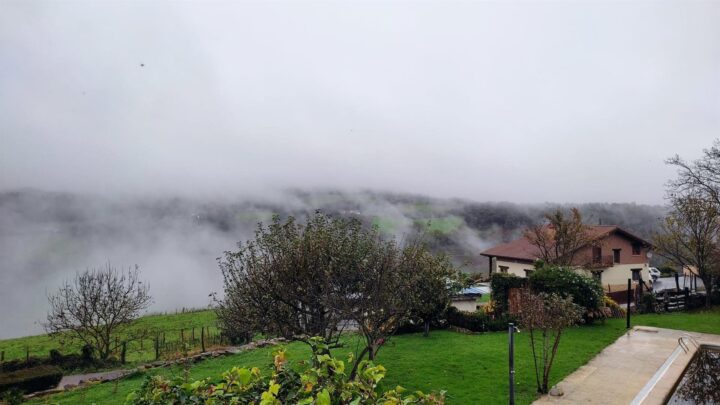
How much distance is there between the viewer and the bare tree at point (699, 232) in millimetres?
23516

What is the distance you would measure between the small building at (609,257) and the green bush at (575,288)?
14145mm

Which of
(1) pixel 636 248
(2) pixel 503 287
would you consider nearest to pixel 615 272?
(1) pixel 636 248

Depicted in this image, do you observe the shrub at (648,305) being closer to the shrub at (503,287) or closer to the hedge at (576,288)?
the hedge at (576,288)

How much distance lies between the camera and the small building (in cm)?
3372

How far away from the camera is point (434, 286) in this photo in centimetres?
1477

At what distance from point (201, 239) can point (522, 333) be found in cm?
5843

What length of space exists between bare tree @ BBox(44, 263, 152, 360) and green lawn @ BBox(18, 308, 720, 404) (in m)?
7.50

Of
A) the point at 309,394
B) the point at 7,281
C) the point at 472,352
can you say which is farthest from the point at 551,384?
the point at 7,281

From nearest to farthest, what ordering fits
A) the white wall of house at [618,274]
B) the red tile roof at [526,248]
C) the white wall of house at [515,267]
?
the white wall of house at [618,274], the red tile roof at [526,248], the white wall of house at [515,267]

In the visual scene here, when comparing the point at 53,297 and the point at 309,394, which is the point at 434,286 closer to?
the point at 309,394

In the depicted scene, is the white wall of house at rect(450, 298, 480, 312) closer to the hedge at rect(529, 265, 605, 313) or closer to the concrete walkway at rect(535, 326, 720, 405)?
the hedge at rect(529, 265, 605, 313)

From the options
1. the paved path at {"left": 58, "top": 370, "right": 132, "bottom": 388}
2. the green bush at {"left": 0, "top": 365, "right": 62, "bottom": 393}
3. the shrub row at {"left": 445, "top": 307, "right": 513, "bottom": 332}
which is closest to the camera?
the green bush at {"left": 0, "top": 365, "right": 62, "bottom": 393}

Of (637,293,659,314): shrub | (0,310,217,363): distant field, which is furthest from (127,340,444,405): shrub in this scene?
(637,293,659,314): shrub

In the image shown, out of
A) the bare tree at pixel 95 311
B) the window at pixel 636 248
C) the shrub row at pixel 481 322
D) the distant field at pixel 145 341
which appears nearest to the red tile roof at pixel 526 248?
the window at pixel 636 248
